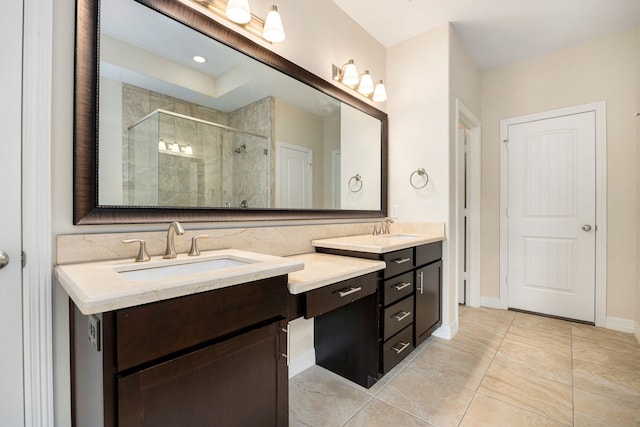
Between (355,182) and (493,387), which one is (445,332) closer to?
(493,387)

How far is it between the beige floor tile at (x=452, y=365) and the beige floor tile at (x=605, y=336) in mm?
1108

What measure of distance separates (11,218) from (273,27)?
1.42 metres

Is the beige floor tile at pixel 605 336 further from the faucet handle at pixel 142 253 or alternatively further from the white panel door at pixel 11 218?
the white panel door at pixel 11 218

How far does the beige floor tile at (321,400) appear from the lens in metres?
1.49

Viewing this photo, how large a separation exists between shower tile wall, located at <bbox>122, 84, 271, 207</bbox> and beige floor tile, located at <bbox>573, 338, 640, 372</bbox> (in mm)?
2614

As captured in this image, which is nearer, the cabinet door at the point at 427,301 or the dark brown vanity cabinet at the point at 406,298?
the dark brown vanity cabinet at the point at 406,298

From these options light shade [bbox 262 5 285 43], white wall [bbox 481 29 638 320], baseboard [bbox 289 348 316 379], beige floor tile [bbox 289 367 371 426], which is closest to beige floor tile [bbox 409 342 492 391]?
beige floor tile [bbox 289 367 371 426]

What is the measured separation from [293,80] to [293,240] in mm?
1037

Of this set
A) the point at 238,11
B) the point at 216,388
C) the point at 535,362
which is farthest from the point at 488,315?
the point at 238,11

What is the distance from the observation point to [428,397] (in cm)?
166

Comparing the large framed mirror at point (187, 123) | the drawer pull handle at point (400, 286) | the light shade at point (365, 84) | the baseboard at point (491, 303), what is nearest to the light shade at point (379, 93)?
the light shade at point (365, 84)

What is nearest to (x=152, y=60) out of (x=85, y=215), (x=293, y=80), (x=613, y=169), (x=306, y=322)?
(x=85, y=215)

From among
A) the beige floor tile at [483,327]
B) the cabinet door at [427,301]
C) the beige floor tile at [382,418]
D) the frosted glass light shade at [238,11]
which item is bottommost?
the beige floor tile at [483,327]

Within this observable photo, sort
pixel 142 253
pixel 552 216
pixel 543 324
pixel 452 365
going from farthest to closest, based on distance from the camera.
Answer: pixel 552 216 → pixel 543 324 → pixel 452 365 → pixel 142 253
